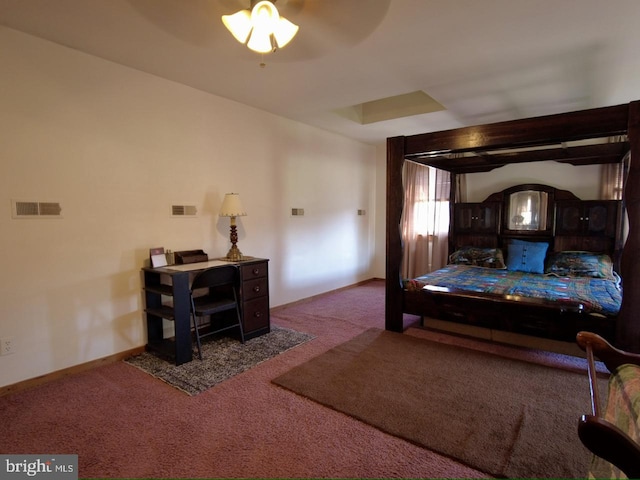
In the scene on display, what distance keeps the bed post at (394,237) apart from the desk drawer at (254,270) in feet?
4.19

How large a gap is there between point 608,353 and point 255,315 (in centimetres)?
269

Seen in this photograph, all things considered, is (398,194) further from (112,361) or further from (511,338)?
(112,361)

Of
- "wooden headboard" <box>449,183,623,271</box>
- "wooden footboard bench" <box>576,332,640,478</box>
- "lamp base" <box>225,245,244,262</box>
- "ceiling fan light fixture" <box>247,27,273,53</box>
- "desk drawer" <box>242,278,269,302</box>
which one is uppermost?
"ceiling fan light fixture" <box>247,27,273,53</box>

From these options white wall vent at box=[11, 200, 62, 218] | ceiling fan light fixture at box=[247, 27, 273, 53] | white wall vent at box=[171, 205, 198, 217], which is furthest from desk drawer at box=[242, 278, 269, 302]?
ceiling fan light fixture at box=[247, 27, 273, 53]

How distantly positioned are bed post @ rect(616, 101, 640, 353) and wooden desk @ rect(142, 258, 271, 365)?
9.54ft

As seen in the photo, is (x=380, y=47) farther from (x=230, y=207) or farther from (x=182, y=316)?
(x=182, y=316)

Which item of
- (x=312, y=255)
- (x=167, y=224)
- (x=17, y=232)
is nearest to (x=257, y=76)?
(x=167, y=224)

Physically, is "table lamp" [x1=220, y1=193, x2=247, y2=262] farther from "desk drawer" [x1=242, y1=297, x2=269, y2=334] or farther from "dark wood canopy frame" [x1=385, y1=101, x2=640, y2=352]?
"dark wood canopy frame" [x1=385, y1=101, x2=640, y2=352]

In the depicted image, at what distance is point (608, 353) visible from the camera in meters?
1.26

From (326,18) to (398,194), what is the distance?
1.77 meters

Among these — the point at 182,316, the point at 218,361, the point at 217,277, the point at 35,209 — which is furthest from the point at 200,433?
the point at 35,209

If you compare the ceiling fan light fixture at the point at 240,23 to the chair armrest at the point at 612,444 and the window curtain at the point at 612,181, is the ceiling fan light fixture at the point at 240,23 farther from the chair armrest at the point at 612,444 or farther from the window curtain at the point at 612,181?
the window curtain at the point at 612,181

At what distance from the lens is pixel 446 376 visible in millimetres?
2510

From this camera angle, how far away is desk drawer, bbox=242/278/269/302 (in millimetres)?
3215
